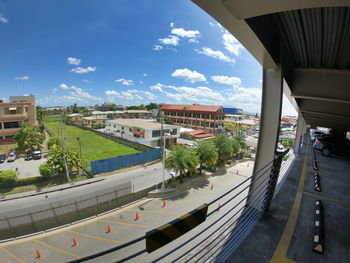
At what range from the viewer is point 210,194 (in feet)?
45.2

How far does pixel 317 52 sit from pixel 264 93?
1.75 meters

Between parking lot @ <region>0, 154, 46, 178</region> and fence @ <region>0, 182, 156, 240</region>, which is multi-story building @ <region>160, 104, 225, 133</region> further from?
fence @ <region>0, 182, 156, 240</region>

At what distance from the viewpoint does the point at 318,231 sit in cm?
281

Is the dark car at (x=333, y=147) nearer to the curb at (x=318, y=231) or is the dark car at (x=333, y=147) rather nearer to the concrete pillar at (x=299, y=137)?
the concrete pillar at (x=299, y=137)

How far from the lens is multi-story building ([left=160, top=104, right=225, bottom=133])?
43031 mm

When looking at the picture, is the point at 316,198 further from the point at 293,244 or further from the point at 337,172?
the point at 337,172

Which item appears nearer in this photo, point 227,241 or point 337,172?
point 227,241

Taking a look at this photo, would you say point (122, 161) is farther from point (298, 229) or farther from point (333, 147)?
point (333, 147)

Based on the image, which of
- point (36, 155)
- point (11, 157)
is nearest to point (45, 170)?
point (36, 155)

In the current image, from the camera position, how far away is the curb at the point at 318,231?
2.52 meters

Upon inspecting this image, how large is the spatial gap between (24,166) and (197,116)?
38.1 meters

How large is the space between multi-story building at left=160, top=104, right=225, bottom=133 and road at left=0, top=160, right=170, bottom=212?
2655 cm

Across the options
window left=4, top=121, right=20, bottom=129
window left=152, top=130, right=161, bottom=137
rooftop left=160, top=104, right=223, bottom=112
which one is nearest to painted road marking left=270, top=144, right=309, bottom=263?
window left=152, top=130, right=161, bottom=137

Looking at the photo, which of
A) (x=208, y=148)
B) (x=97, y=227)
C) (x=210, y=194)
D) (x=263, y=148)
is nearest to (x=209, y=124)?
(x=208, y=148)
